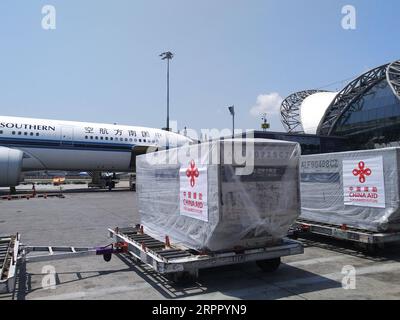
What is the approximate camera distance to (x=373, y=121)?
4909cm

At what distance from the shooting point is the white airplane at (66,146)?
85.8ft

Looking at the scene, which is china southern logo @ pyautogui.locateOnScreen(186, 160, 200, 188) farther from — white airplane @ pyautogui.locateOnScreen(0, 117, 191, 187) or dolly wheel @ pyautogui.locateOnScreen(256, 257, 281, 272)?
white airplane @ pyautogui.locateOnScreen(0, 117, 191, 187)

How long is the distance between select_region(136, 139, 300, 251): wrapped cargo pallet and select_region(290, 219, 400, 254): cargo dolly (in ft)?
7.91

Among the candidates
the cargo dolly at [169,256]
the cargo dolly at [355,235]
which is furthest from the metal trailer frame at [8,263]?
the cargo dolly at [355,235]

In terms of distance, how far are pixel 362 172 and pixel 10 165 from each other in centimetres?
2253

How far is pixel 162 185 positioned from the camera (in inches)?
323

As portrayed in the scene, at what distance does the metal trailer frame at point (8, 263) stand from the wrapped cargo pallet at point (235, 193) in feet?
9.29

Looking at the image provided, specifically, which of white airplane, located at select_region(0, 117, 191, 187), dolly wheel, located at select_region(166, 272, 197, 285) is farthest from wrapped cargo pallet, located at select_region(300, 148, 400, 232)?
white airplane, located at select_region(0, 117, 191, 187)

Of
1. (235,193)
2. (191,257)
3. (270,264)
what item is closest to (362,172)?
(270,264)

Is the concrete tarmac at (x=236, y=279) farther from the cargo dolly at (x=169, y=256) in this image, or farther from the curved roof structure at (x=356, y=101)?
the curved roof structure at (x=356, y=101)
